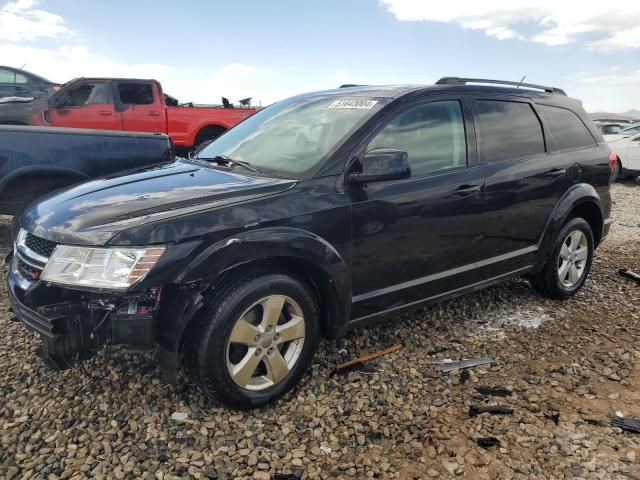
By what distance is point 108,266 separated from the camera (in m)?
2.35

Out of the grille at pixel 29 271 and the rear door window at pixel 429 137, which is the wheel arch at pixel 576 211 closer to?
the rear door window at pixel 429 137

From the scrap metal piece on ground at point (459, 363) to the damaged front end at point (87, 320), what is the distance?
1878 millimetres

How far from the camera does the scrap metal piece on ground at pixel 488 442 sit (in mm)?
2553

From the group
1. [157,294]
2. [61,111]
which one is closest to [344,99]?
[157,294]

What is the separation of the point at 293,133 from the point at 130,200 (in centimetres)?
127

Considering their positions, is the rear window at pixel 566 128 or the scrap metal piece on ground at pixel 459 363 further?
the rear window at pixel 566 128

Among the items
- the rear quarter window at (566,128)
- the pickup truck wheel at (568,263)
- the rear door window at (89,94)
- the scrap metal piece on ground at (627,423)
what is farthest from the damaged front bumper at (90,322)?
the rear door window at (89,94)

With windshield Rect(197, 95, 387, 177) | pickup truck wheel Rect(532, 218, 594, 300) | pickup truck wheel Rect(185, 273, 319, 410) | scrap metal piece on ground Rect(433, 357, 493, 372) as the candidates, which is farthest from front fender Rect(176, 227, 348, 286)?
pickup truck wheel Rect(532, 218, 594, 300)

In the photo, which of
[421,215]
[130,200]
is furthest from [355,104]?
[130,200]

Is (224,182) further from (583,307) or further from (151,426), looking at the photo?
(583,307)

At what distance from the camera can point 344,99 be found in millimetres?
3500

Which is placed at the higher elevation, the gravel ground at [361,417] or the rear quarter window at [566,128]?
the rear quarter window at [566,128]

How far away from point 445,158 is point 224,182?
1.55 metres

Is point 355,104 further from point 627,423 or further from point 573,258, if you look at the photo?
point 573,258
